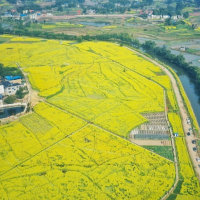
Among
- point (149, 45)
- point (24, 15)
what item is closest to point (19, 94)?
point (149, 45)

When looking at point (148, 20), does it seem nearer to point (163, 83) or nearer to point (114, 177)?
point (163, 83)

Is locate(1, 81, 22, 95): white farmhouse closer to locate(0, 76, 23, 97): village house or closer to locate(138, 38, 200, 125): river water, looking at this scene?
locate(0, 76, 23, 97): village house

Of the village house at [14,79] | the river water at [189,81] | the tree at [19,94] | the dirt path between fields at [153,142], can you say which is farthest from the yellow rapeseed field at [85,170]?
the village house at [14,79]

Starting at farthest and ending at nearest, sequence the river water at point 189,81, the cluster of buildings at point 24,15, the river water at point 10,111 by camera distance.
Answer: the cluster of buildings at point 24,15, the river water at point 189,81, the river water at point 10,111

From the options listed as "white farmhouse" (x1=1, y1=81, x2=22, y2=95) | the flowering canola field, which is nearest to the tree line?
the flowering canola field

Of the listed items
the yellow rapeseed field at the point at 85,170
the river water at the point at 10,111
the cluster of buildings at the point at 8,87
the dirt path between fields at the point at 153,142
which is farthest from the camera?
the cluster of buildings at the point at 8,87

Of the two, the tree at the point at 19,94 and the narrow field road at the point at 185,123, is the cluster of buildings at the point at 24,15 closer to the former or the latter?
the narrow field road at the point at 185,123

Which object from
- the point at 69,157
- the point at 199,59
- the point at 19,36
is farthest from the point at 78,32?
the point at 69,157

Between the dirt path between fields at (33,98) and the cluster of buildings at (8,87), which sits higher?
the cluster of buildings at (8,87)
